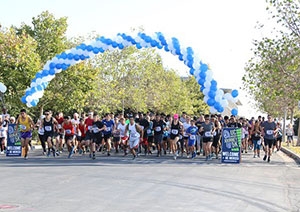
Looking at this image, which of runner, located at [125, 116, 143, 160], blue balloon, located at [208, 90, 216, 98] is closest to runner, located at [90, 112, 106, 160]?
runner, located at [125, 116, 143, 160]

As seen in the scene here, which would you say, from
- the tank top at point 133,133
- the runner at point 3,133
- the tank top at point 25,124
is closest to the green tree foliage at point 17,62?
the runner at point 3,133

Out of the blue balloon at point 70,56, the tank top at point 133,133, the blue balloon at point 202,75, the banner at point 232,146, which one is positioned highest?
the blue balloon at point 70,56

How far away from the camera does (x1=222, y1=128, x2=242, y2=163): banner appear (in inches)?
759

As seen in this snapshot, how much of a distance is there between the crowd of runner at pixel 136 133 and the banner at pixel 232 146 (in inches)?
29.3

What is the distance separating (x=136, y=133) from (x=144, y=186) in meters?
8.01

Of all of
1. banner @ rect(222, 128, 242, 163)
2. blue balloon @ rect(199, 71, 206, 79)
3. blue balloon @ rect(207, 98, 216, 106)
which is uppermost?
blue balloon @ rect(199, 71, 206, 79)

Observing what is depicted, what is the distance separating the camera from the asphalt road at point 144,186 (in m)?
9.76

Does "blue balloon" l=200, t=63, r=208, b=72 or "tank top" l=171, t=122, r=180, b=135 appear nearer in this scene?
"tank top" l=171, t=122, r=180, b=135

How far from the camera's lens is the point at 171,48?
24.3m

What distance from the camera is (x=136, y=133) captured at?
20.2 m

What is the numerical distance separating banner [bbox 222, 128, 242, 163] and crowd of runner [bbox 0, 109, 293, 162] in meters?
0.74

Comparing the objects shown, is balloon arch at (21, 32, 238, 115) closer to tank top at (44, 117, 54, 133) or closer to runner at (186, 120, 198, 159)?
runner at (186, 120, 198, 159)

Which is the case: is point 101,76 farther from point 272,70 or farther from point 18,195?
point 18,195

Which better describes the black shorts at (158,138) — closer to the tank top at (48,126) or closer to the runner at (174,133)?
the runner at (174,133)
